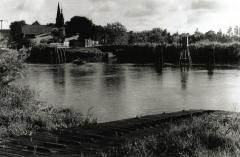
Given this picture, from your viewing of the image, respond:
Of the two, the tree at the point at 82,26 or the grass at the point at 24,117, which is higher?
the tree at the point at 82,26

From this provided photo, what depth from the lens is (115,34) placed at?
564 ft

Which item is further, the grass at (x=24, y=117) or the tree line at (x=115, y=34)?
the tree line at (x=115, y=34)

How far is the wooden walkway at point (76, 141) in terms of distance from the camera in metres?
11.4

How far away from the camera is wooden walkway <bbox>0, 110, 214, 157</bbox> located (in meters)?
11.4

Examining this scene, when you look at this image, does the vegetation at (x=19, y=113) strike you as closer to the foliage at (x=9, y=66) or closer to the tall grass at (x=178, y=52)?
the foliage at (x=9, y=66)

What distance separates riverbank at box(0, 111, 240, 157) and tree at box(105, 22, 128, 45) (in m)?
157

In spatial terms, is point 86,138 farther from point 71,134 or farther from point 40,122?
point 40,122

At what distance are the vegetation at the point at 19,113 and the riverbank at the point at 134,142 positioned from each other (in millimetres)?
1754

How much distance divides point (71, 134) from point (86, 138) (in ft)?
2.85

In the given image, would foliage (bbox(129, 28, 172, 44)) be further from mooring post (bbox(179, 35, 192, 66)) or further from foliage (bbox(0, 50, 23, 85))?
foliage (bbox(0, 50, 23, 85))

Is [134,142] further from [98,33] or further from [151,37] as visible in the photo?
[98,33]

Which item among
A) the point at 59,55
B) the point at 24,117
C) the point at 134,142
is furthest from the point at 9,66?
the point at 59,55

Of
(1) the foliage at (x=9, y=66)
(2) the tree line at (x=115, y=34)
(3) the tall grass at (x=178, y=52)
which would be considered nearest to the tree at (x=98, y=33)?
(2) the tree line at (x=115, y=34)

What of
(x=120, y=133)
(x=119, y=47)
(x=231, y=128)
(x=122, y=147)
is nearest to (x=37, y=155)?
(x=122, y=147)
